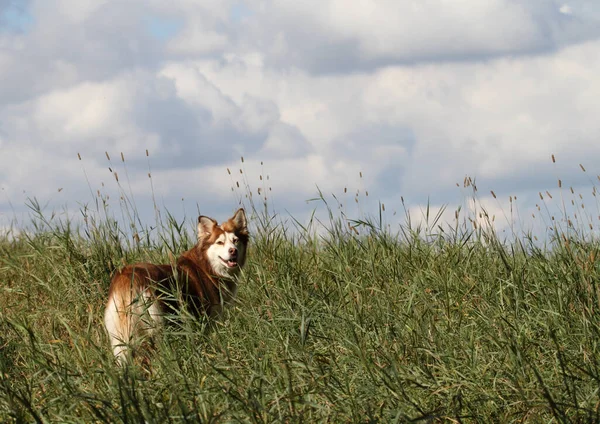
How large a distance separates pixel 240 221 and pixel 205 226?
35cm

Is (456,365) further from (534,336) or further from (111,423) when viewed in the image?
(111,423)

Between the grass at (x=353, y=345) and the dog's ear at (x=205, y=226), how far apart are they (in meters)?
0.23

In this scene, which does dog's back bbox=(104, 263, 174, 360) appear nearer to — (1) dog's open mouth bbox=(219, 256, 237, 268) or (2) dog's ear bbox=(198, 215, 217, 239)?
(1) dog's open mouth bbox=(219, 256, 237, 268)

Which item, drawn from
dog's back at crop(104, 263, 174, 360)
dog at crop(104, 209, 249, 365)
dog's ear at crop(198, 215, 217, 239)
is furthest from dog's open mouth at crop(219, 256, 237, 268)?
dog's back at crop(104, 263, 174, 360)

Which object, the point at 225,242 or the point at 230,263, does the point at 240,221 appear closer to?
the point at 225,242

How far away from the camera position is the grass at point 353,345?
3.43 m

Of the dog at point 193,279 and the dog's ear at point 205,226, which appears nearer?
the dog at point 193,279

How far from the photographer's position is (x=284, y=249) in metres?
6.45

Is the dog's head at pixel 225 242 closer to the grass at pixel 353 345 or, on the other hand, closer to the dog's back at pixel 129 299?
the grass at pixel 353 345

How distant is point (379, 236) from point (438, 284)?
106cm

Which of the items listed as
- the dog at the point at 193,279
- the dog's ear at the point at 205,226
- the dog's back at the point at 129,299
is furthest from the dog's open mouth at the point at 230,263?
the dog's back at the point at 129,299

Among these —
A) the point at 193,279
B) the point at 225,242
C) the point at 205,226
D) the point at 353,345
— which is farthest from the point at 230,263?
the point at 353,345

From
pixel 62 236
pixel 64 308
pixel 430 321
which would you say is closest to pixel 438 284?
pixel 430 321

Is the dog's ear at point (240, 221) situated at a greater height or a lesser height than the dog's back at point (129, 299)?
greater
